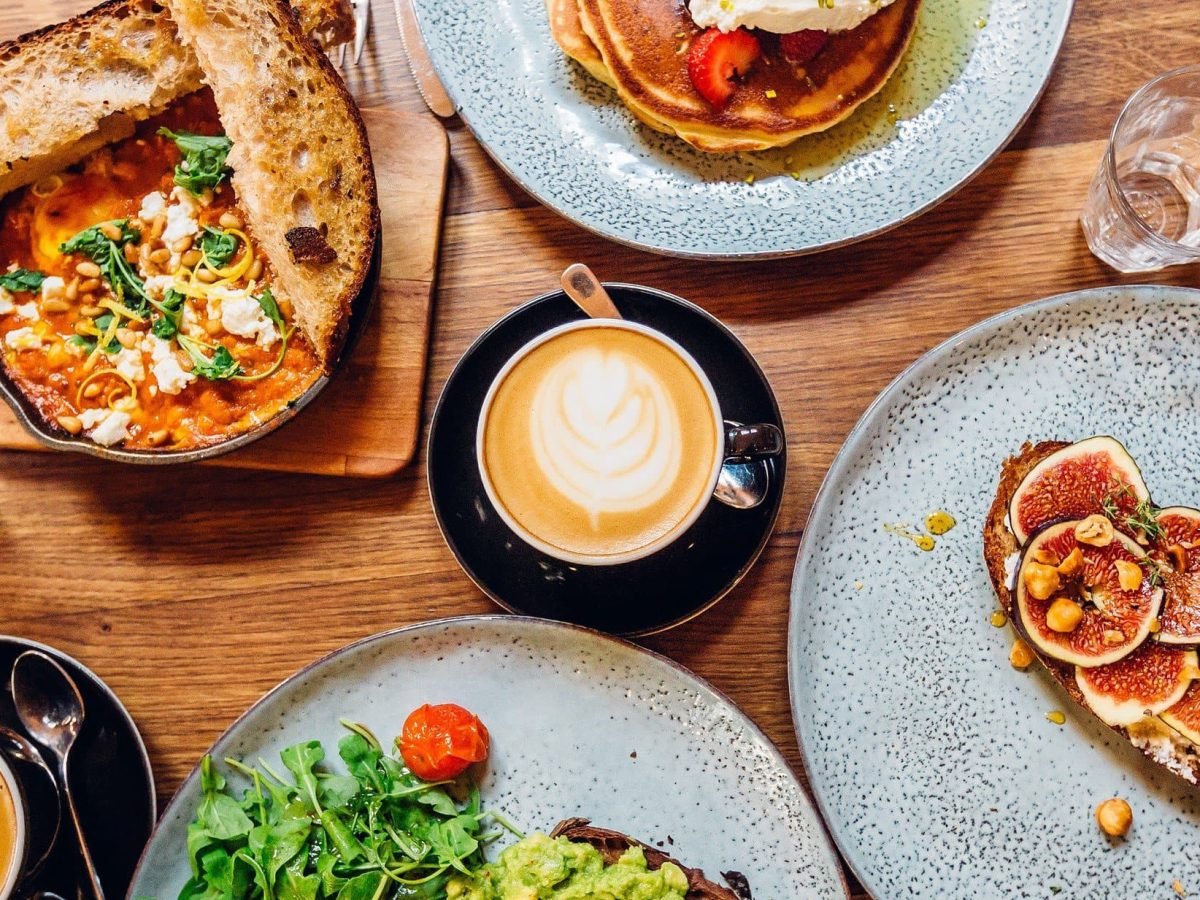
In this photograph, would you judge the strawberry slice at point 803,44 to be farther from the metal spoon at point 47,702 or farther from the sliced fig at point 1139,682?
the metal spoon at point 47,702

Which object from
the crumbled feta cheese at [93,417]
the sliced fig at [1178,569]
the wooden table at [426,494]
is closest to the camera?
the sliced fig at [1178,569]

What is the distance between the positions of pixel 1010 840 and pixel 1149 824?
27cm

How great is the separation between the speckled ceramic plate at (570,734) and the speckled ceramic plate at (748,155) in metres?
0.88

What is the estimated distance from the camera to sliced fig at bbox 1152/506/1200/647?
6.38ft

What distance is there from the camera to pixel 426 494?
2191 mm

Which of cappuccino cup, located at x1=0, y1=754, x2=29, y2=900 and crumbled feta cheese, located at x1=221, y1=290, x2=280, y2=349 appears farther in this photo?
crumbled feta cheese, located at x1=221, y1=290, x2=280, y2=349

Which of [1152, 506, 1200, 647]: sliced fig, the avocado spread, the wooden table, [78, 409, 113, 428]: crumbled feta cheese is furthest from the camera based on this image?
the wooden table

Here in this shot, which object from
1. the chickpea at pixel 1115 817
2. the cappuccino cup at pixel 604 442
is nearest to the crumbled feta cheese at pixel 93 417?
the cappuccino cup at pixel 604 442

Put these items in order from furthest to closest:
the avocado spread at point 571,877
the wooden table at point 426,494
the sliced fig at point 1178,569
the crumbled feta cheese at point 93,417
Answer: the wooden table at point 426,494 → the crumbled feta cheese at point 93,417 → the sliced fig at point 1178,569 → the avocado spread at point 571,877

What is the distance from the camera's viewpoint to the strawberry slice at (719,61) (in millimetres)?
2105

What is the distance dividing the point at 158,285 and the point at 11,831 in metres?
1.13

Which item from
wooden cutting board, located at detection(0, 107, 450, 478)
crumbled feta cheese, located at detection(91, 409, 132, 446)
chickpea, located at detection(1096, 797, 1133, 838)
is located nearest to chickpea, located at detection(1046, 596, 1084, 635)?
chickpea, located at detection(1096, 797, 1133, 838)

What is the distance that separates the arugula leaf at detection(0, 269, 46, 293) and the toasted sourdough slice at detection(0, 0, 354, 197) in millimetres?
197

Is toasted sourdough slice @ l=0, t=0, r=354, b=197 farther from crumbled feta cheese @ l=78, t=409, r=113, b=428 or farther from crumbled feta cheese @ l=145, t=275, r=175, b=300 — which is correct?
crumbled feta cheese @ l=78, t=409, r=113, b=428
